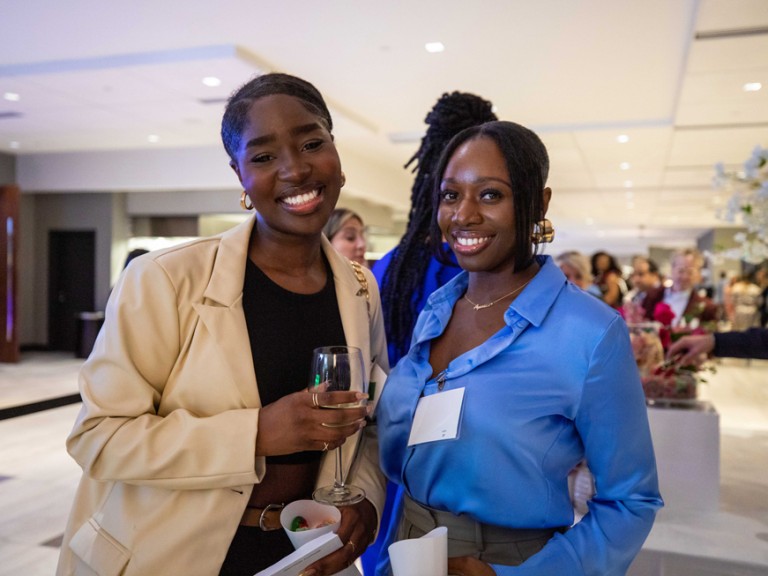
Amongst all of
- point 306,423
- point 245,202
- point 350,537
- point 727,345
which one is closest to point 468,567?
point 350,537

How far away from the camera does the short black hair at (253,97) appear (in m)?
1.39

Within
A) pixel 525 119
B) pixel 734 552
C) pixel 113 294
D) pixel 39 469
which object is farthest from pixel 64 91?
pixel 734 552

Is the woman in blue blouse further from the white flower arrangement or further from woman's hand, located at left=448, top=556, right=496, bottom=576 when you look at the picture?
the white flower arrangement

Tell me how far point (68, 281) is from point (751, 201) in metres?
12.5

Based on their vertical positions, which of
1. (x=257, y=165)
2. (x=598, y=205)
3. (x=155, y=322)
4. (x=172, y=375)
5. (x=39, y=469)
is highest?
(x=598, y=205)

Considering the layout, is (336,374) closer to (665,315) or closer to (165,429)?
(165,429)

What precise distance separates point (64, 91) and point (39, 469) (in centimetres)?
465

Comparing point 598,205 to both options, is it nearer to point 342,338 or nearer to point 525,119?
point 525,119

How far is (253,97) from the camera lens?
54.6 inches

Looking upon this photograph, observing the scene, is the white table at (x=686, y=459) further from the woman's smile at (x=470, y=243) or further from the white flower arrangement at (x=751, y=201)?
the woman's smile at (x=470, y=243)

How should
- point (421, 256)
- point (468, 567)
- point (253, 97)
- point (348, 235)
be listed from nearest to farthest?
point (468, 567) → point (253, 97) → point (421, 256) → point (348, 235)

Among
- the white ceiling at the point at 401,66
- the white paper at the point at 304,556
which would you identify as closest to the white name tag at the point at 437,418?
the white paper at the point at 304,556

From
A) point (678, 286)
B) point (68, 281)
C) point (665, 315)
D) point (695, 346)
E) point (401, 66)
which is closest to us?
point (695, 346)

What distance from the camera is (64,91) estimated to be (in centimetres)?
764
